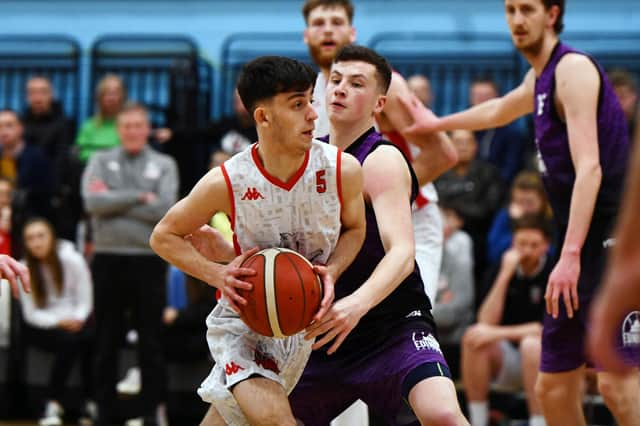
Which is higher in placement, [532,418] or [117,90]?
[117,90]

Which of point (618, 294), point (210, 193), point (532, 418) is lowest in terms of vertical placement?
point (532, 418)

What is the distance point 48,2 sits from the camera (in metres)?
12.2

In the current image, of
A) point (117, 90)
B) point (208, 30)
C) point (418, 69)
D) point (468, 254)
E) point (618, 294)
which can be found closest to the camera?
point (618, 294)

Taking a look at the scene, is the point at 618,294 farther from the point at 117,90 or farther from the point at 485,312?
the point at 117,90

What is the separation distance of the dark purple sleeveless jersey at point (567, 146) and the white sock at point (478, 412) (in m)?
2.78

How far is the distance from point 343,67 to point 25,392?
16.7ft

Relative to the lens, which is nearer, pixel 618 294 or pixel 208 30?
pixel 618 294

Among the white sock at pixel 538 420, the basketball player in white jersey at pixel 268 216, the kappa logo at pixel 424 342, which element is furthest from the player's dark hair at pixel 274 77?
the white sock at pixel 538 420

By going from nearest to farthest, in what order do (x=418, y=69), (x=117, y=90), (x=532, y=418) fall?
1. (x=532, y=418)
2. (x=117, y=90)
3. (x=418, y=69)

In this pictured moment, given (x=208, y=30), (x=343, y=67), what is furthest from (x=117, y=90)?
(x=343, y=67)

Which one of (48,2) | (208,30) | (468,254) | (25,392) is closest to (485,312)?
(468,254)

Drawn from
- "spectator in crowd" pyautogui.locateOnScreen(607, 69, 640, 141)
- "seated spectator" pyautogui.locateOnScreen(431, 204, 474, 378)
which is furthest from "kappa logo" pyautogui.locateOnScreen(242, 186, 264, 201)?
"spectator in crowd" pyautogui.locateOnScreen(607, 69, 640, 141)

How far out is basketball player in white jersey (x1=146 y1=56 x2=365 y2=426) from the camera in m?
3.77

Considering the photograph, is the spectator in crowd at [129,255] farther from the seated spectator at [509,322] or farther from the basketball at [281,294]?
the basketball at [281,294]
